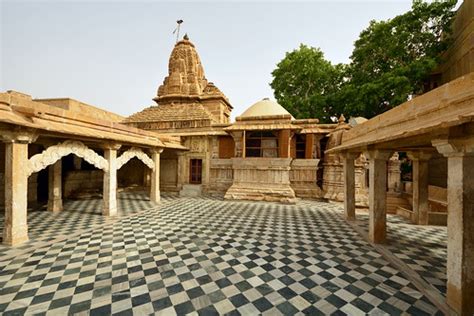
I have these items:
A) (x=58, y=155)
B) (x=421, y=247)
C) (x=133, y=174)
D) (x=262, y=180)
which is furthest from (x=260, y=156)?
(x=58, y=155)

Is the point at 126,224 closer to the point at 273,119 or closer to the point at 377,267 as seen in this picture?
the point at 377,267

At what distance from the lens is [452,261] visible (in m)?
3.02

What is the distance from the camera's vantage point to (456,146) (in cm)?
292

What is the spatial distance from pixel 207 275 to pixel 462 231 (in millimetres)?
4260

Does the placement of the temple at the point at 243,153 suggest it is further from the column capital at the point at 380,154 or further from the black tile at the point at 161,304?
the black tile at the point at 161,304

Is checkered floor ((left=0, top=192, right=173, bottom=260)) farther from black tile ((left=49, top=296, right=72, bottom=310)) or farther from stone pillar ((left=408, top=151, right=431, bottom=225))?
stone pillar ((left=408, top=151, right=431, bottom=225))

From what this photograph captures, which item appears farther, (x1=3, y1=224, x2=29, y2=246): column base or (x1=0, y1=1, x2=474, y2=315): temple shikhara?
(x1=3, y1=224, x2=29, y2=246): column base

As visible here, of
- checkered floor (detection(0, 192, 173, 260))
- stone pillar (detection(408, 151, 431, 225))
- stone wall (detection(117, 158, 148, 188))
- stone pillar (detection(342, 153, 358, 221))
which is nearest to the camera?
checkered floor (detection(0, 192, 173, 260))

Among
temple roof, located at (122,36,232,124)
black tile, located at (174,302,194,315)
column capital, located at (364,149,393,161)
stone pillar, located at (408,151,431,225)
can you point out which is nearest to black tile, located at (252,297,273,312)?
black tile, located at (174,302,194,315)

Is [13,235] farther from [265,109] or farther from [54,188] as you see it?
[265,109]

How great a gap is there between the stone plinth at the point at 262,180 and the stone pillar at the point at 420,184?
16.9ft

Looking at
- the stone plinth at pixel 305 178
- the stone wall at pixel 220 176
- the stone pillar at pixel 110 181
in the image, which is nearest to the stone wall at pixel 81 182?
the stone pillar at pixel 110 181

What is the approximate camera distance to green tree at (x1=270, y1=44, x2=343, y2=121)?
19.2m

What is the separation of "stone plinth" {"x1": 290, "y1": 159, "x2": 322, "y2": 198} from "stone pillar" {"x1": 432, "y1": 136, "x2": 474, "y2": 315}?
9.50m
